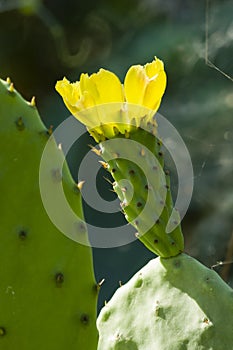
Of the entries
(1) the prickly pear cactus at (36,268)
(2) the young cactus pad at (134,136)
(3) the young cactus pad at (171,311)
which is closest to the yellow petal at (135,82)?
(2) the young cactus pad at (134,136)

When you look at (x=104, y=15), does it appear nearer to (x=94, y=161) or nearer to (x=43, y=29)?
(x=43, y=29)

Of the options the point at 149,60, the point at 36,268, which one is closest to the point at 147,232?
the point at 36,268

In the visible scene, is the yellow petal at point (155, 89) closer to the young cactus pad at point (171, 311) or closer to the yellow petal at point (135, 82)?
the yellow petal at point (135, 82)

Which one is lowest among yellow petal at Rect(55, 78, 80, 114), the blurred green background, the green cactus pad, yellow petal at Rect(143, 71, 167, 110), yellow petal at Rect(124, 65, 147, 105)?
the blurred green background

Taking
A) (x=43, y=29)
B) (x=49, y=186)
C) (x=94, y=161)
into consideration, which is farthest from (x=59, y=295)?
(x=43, y=29)

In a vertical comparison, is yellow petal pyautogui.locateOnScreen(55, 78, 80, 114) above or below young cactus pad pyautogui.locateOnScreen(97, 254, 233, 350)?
above

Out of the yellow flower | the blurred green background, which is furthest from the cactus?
the blurred green background

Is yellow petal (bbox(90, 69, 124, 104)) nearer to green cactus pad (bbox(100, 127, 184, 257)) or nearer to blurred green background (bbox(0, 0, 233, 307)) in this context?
green cactus pad (bbox(100, 127, 184, 257))

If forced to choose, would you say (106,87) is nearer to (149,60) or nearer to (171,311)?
(171,311)

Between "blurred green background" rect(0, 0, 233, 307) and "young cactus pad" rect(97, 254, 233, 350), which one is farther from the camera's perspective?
"blurred green background" rect(0, 0, 233, 307)
